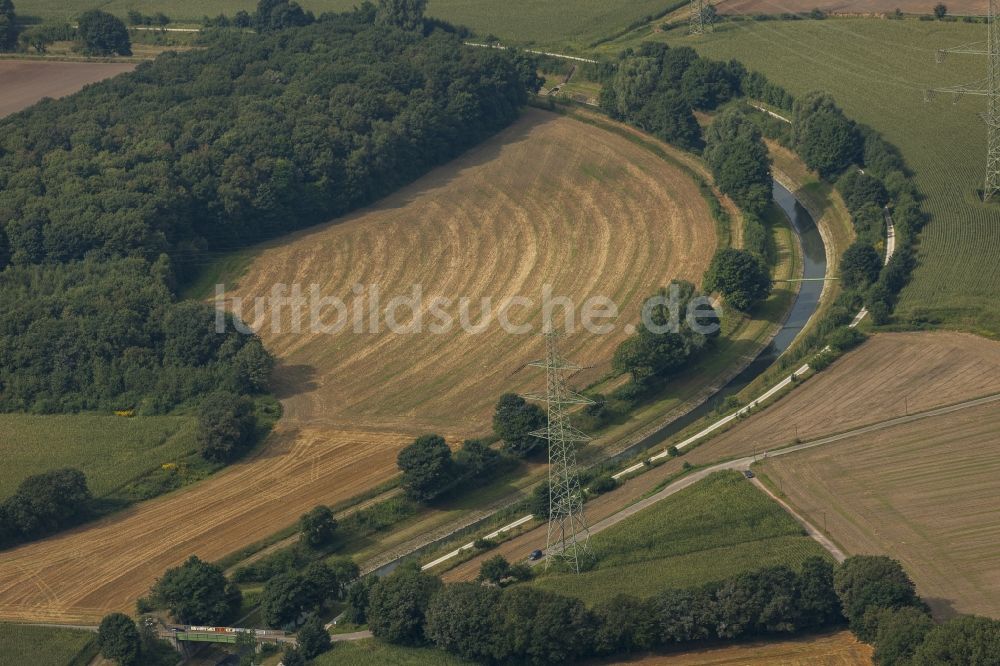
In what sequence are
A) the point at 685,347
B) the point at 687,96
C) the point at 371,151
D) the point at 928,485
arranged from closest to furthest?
1. the point at 928,485
2. the point at 685,347
3. the point at 371,151
4. the point at 687,96

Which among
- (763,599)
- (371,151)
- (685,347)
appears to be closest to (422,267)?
(371,151)

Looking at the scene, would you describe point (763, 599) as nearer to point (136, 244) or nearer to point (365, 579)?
point (365, 579)

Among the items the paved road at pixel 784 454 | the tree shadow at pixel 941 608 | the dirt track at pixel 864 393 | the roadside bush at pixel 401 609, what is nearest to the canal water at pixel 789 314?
the dirt track at pixel 864 393

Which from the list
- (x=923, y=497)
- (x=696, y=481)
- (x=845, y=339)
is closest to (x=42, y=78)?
(x=845, y=339)

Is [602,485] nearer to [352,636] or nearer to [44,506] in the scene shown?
[352,636]

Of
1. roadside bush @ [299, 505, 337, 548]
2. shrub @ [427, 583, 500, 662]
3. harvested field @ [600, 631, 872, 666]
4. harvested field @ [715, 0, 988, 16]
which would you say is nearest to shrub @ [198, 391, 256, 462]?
roadside bush @ [299, 505, 337, 548]

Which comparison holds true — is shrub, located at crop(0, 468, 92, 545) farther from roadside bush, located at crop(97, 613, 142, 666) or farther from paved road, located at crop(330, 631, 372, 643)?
paved road, located at crop(330, 631, 372, 643)

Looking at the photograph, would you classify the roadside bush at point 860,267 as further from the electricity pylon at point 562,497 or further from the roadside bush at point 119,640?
the roadside bush at point 119,640
